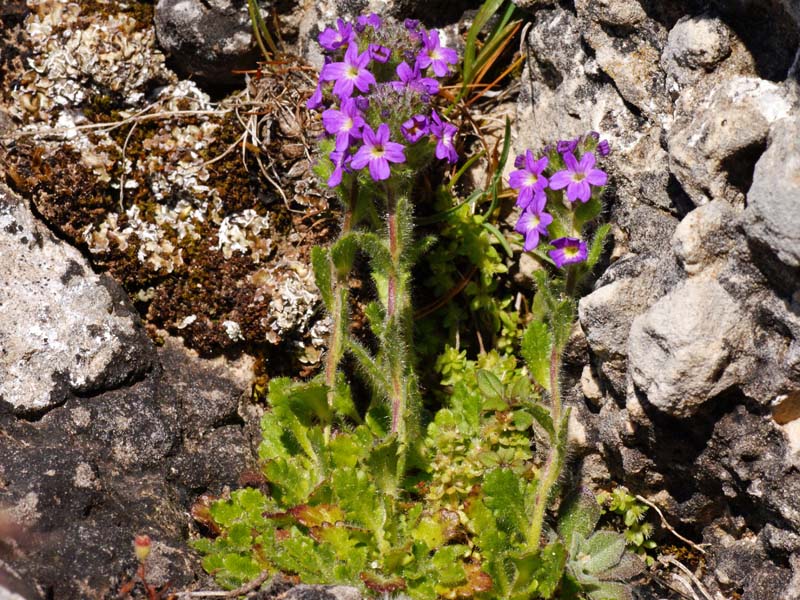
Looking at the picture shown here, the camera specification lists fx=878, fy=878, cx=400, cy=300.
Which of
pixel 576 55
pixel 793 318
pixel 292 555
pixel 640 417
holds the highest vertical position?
pixel 576 55

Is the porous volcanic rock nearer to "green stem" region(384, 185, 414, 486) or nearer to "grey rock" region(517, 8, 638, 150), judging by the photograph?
"grey rock" region(517, 8, 638, 150)

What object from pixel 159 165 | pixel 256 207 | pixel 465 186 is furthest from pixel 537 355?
pixel 159 165

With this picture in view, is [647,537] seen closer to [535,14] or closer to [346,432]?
[346,432]

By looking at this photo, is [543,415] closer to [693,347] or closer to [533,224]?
[693,347]

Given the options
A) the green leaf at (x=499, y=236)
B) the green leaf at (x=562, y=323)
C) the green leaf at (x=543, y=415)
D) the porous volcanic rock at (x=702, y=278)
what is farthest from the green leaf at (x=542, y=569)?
the green leaf at (x=499, y=236)

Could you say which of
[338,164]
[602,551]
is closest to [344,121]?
[338,164]

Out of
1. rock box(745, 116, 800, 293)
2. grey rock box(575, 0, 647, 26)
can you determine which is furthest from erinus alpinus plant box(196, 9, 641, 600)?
rock box(745, 116, 800, 293)
